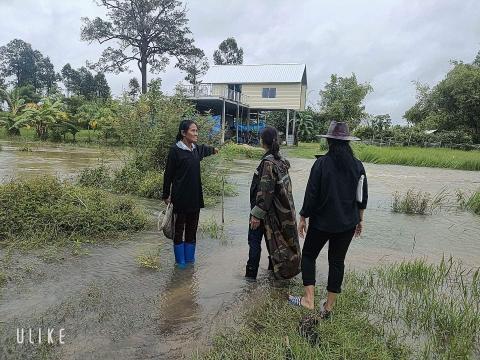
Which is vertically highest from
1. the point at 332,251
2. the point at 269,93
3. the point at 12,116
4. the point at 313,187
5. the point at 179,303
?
the point at 269,93

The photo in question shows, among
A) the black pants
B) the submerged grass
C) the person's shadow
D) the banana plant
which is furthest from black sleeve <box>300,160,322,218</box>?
the banana plant

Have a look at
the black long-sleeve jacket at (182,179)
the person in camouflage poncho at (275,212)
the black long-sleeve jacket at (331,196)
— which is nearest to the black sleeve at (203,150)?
the black long-sleeve jacket at (182,179)

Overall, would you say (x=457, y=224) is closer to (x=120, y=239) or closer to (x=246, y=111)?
(x=120, y=239)

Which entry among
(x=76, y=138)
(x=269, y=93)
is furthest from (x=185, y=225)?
(x=269, y=93)

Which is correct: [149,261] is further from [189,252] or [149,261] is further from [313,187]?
[313,187]

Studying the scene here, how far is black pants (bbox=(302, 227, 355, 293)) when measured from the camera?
11.6ft

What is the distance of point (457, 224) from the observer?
8.62 metres

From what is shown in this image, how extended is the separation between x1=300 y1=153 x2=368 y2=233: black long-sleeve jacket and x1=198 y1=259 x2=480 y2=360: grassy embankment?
2.58 feet

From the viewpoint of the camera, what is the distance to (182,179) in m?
4.69

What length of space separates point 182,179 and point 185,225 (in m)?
0.62

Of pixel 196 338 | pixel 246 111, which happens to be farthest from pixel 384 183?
pixel 246 111

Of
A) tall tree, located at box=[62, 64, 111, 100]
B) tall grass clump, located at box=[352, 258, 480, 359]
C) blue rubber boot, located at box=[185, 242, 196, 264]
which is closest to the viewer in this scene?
tall grass clump, located at box=[352, 258, 480, 359]

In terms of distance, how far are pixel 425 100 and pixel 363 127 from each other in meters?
13.6

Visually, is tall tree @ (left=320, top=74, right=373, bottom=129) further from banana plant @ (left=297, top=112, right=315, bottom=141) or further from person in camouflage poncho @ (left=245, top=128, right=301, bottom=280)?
person in camouflage poncho @ (left=245, top=128, right=301, bottom=280)
